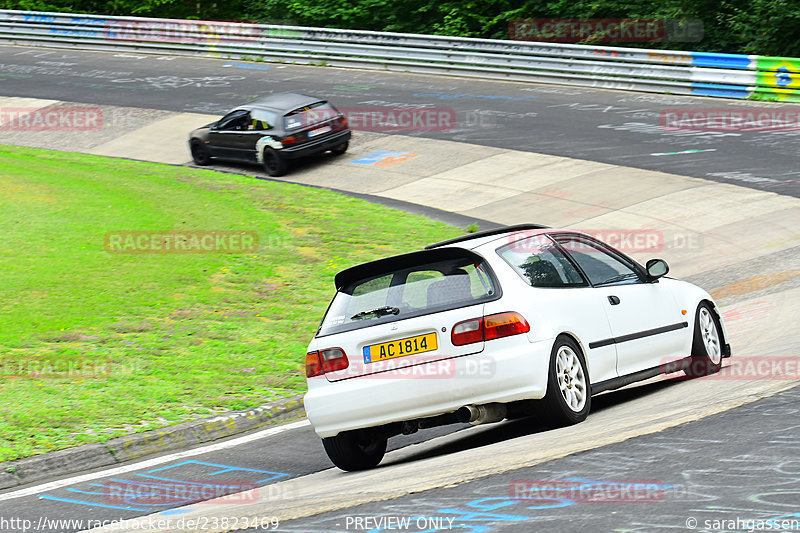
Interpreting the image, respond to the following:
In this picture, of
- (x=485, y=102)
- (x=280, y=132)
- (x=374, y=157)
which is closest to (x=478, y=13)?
(x=485, y=102)

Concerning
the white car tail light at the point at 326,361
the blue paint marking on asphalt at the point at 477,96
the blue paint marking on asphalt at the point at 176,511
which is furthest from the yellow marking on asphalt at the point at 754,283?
the blue paint marking on asphalt at the point at 477,96

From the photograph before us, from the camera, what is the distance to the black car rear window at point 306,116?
2298cm

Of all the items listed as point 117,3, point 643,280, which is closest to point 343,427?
point 643,280

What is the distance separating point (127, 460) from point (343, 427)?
2.24 meters

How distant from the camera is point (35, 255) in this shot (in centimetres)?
1534

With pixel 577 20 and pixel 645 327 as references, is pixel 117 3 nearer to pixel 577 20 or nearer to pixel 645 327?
pixel 577 20

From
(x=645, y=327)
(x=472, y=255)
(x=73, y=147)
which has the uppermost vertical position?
(x=472, y=255)

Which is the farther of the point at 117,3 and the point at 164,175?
the point at 117,3

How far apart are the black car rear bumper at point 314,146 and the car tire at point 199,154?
265 cm

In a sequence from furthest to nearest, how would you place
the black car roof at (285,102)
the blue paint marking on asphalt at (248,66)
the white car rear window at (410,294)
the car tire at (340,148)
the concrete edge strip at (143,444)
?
the blue paint marking on asphalt at (248,66)
the car tire at (340,148)
the black car roof at (285,102)
the concrete edge strip at (143,444)
the white car rear window at (410,294)

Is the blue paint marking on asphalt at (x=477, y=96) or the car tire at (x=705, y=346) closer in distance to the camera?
the car tire at (x=705, y=346)

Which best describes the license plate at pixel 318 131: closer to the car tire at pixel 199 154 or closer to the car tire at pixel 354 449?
the car tire at pixel 199 154

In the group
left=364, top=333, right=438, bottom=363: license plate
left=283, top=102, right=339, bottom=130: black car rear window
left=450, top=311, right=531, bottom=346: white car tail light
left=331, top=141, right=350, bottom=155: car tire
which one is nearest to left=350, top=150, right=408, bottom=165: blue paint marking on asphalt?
left=331, top=141, right=350, bottom=155: car tire

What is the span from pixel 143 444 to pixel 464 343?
3223mm
